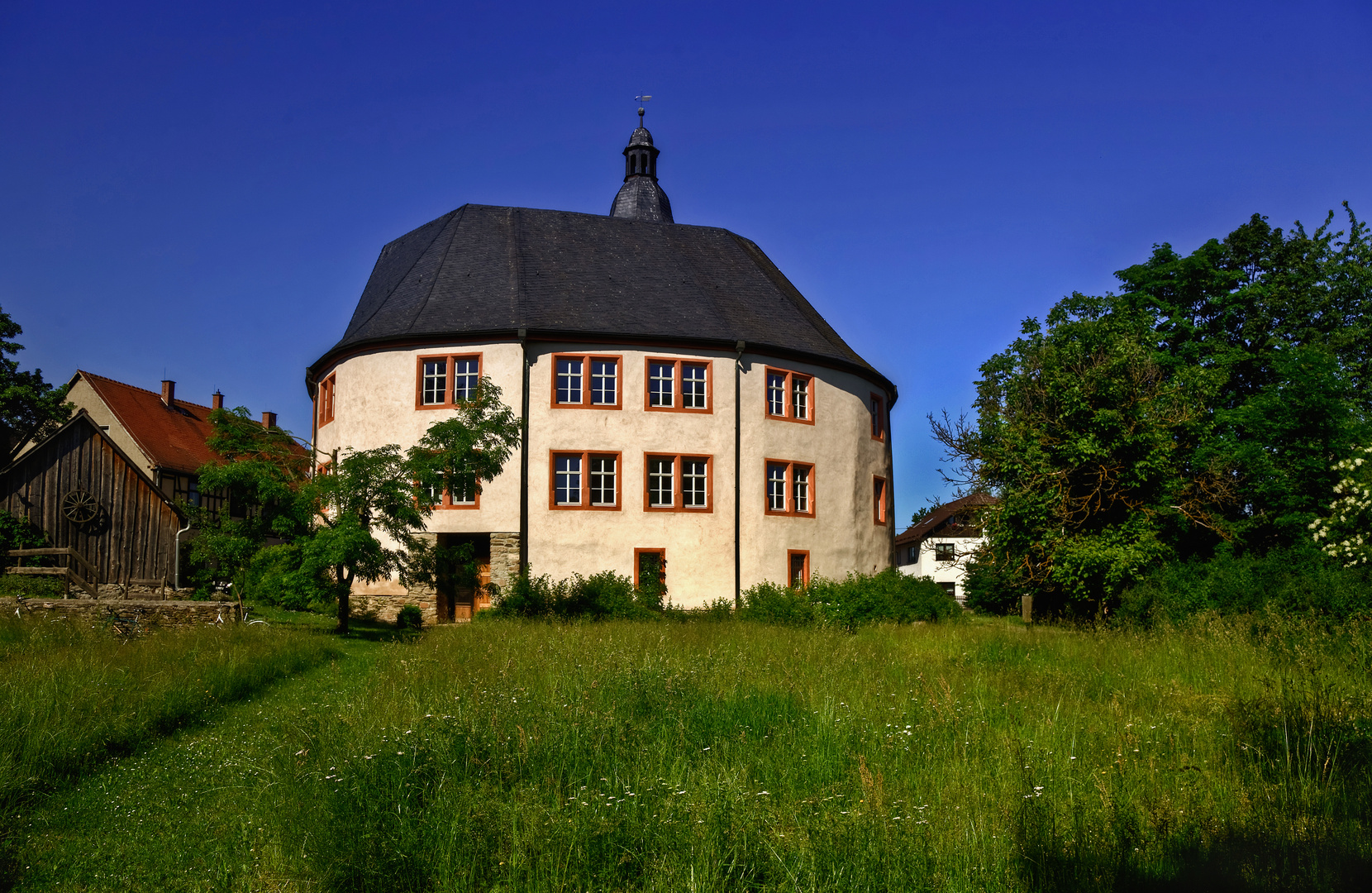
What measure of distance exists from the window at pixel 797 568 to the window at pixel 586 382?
20.5 ft

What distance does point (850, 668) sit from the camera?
34.0 ft

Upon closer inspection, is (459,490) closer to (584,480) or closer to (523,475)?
(523,475)

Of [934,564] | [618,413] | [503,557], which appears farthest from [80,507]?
[934,564]

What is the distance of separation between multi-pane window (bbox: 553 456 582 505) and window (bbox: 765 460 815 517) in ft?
16.7

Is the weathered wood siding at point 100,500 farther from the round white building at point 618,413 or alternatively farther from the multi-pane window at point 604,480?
the multi-pane window at point 604,480

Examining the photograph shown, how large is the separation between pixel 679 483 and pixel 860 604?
6.28 m

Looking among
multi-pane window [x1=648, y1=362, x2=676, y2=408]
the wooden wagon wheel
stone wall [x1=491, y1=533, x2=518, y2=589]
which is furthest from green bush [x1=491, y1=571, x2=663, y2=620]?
the wooden wagon wheel

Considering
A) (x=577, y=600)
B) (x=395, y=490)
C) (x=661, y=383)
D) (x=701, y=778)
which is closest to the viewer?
(x=701, y=778)

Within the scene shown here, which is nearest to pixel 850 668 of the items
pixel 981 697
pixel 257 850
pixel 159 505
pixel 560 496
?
pixel 981 697

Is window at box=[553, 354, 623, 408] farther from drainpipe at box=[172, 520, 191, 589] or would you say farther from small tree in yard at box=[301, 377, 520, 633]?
drainpipe at box=[172, 520, 191, 589]

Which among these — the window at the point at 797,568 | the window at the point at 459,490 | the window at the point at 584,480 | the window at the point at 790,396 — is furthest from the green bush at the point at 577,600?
the window at the point at 790,396

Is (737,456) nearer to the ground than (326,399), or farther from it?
nearer to the ground

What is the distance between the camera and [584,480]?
25.3m

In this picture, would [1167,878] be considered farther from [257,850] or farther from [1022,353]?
[1022,353]
